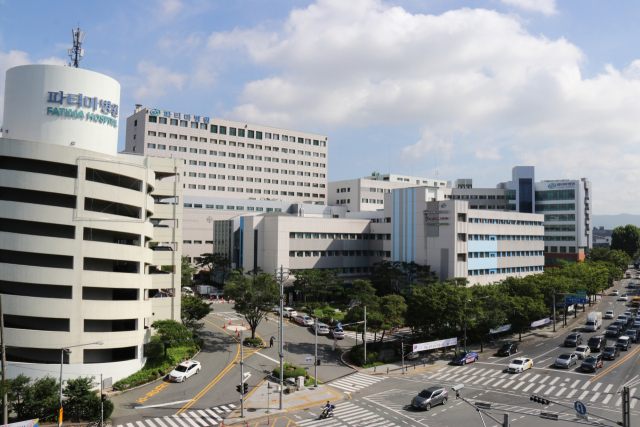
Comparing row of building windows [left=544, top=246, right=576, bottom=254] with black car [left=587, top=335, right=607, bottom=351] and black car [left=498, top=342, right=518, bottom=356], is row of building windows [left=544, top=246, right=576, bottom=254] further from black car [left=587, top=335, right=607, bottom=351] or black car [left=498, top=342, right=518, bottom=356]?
black car [left=498, top=342, right=518, bottom=356]

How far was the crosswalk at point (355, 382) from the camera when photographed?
148 feet

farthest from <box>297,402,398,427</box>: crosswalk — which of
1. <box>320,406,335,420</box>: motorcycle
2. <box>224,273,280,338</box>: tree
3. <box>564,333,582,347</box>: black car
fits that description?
<box>564,333,582,347</box>: black car

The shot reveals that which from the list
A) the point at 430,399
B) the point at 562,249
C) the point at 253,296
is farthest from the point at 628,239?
→ the point at 430,399

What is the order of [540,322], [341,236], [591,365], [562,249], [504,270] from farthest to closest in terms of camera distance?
1. [562,249]
2. [341,236]
3. [504,270]
4. [540,322]
5. [591,365]

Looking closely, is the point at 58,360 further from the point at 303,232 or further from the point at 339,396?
the point at 303,232

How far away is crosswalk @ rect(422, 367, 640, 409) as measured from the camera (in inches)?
1607

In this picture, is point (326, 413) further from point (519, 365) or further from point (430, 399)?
point (519, 365)

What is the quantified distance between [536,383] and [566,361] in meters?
8.66

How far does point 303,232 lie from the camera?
310ft

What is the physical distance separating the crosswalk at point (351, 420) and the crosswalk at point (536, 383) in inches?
507

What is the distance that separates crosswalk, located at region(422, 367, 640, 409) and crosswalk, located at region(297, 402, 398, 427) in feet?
42.3

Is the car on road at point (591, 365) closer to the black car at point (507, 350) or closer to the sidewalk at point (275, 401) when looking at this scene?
the black car at point (507, 350)

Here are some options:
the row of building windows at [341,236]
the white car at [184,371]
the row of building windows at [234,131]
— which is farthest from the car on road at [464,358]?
the row of building windows at [234,131]

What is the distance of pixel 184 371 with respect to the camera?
4700 centimetres
